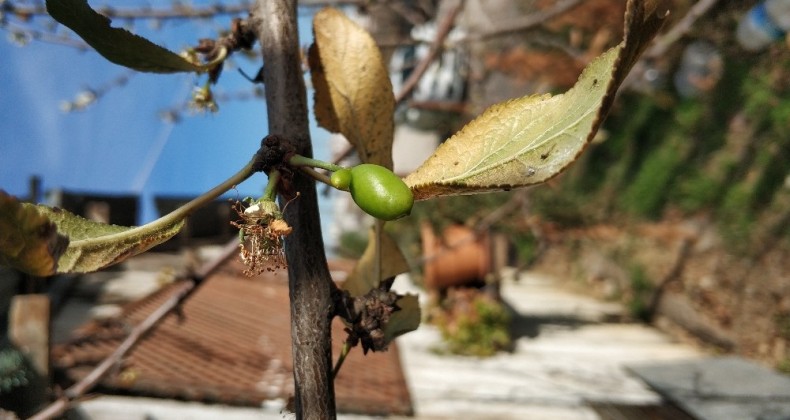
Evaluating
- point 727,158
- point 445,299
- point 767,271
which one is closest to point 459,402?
point 445,299

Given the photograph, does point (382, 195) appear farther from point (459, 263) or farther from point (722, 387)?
point (459, 263)

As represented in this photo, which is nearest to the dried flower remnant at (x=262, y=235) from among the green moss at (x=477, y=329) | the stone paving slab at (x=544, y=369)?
the stone paving slab at (x=544, y=369)

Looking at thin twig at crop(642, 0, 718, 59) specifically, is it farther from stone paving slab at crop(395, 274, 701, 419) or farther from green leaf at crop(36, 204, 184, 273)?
stone paving slab at crop(395, 274, 701, 419)

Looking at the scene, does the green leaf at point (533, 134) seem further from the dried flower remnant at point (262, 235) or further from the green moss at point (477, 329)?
the green moss at point (477, 329)

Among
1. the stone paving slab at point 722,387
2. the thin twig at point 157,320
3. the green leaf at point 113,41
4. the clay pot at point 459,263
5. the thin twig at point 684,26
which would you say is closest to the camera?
the green leaf at point 113,41

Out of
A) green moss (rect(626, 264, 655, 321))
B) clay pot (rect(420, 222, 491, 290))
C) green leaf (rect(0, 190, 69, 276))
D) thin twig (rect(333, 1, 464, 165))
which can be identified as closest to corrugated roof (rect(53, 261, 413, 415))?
thin twig (rect(333, 1, 464, 165))

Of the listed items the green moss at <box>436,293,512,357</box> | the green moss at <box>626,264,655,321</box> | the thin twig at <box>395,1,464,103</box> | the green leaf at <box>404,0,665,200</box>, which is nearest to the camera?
the green leaf at <box>404,0,665,200</box>
